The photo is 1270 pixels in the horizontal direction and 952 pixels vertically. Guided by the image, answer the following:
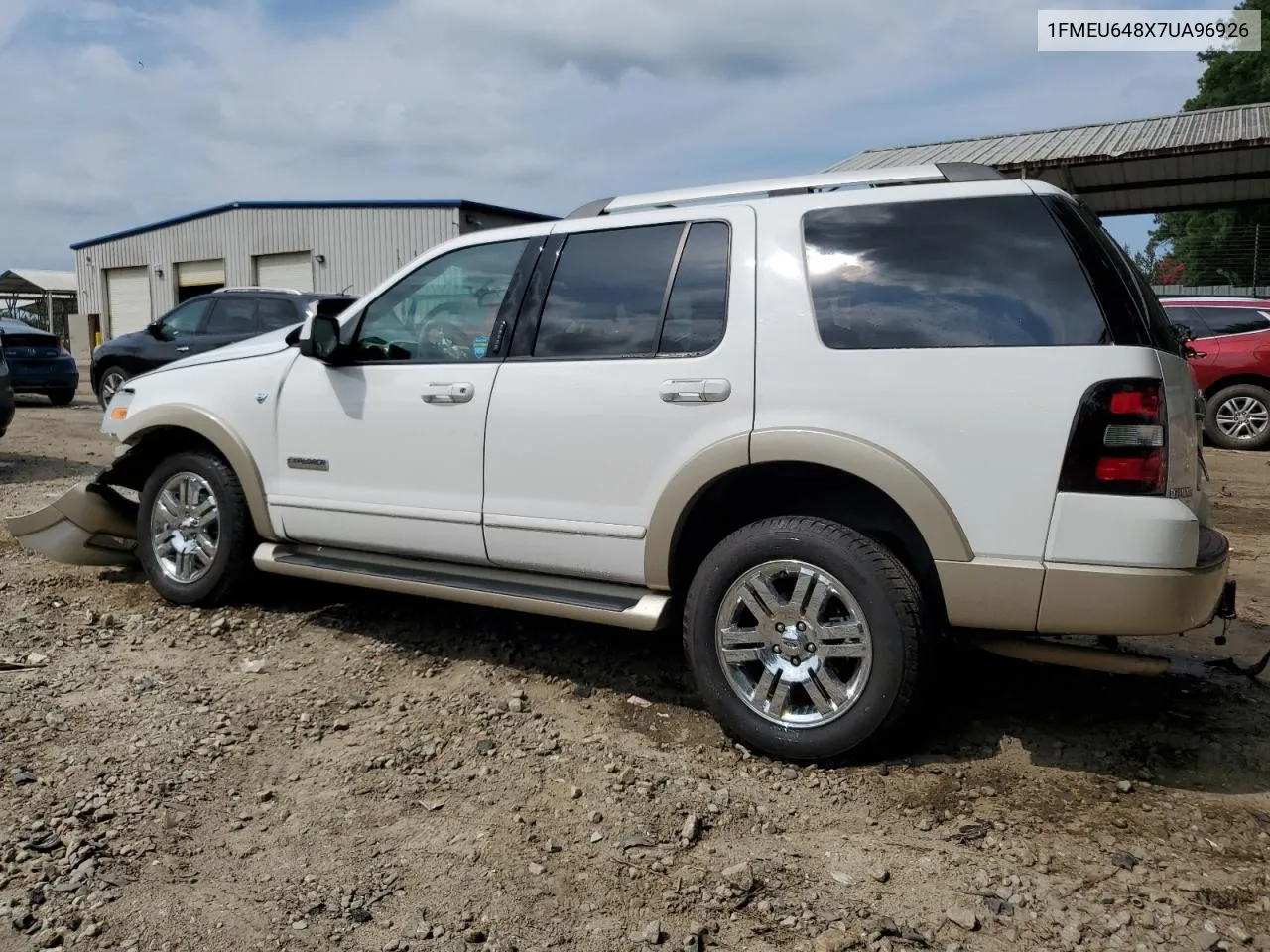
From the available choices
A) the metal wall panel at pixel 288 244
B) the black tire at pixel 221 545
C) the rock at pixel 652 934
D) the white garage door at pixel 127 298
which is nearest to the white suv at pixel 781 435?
the black tire at pixel 221 545

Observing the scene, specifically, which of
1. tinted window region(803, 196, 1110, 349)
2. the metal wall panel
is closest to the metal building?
the metal wall panel

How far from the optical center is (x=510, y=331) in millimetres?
4273

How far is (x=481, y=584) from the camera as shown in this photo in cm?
425

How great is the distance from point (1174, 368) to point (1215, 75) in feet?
140

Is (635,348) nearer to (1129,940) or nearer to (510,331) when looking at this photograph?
(510,331)

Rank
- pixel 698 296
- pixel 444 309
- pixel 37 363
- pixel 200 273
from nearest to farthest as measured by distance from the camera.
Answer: pixel 698 296 → pixel 444 309 → pixel 37 363 → pixel 200 273

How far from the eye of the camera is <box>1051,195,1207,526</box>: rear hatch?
3.17m

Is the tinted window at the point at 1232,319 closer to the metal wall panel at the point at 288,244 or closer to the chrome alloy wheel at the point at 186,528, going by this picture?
the chrome alloy wheel at the point at 186,528

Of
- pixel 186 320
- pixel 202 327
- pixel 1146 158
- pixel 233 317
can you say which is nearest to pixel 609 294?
pixel 233 317

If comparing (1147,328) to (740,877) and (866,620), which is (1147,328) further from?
(740,877)

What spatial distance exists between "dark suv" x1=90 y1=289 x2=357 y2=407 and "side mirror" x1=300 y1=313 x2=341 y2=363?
8.12 meters

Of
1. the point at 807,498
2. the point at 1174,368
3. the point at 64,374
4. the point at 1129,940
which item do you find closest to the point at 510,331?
the point at 807,498

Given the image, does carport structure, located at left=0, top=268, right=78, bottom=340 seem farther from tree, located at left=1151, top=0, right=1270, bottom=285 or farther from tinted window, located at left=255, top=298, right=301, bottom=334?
tree, located at left=1151, top=0, right=1270, bottom=285

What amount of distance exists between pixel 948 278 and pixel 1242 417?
32.8 feet
